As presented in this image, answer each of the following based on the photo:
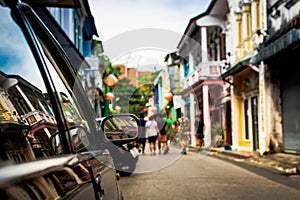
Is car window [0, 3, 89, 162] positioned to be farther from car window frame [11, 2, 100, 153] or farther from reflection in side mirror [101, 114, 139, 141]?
reflection in side mirror [101, 114, 139, 141]

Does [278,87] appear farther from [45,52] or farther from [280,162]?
[45,52]

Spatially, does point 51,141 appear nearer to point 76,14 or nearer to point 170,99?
point 170,99

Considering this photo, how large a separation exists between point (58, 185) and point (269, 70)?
15067mm

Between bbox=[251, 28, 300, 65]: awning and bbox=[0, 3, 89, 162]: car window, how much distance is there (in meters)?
10.2

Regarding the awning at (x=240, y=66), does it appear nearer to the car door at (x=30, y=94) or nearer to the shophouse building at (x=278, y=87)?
the shophouse building at (x=278, y=87)

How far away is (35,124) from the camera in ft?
4.78

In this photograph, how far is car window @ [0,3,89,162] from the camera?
122cm

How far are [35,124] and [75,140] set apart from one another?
0.43 meters

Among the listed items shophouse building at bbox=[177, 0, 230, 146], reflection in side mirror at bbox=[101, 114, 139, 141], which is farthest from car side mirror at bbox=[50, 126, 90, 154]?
shophouse building at bbox=[177, 0, 230, 146]

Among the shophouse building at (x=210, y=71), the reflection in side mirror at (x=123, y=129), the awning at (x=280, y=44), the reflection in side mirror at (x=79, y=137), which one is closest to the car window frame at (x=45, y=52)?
the reflection in side mirror at (x=79, y=137)

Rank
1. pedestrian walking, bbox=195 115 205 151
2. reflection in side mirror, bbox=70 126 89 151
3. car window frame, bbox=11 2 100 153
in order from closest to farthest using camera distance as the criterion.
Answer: car window frame, bbox=11 2 100 153, reflection in side mirror, bbox=70 126 89 151, pedestrian walking, bbox=195 115 205 151

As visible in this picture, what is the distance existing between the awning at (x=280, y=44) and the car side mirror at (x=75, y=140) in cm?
970

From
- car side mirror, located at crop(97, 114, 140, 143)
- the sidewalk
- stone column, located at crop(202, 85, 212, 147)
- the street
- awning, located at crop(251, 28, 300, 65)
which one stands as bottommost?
the street

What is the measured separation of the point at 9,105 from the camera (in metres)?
1.28
